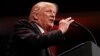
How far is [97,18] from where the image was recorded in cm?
371

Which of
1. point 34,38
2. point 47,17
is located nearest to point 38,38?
point 34,38

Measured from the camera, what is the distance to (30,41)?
164cm

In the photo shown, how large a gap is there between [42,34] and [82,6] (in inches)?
83.0

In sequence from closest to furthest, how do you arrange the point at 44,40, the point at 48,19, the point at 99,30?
the point at 44,40, the point at 48,19, the point at 99,30

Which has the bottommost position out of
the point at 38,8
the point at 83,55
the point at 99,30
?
the point at 99,30

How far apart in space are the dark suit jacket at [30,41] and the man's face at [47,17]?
0.09 meters

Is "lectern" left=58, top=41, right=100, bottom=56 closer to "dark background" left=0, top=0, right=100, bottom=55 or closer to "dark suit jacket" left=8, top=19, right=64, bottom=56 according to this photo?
"dark suit jacket" left=8, top=19, right=64, bottom=56

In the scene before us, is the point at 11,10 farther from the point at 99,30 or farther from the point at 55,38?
the point at 55,38

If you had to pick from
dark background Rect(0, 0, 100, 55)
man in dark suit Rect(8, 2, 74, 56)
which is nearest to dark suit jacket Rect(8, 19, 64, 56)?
man in dark suit Rect(8, 2, 74, 56)

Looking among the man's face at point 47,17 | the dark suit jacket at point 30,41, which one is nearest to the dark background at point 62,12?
the man's face at point 47,17

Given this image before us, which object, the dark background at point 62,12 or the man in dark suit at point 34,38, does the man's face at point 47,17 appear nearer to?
the man in dark suit at point 34,38

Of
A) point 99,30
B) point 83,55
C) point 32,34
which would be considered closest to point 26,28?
point 32,34

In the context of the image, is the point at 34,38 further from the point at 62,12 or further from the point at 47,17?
the point at 62,12

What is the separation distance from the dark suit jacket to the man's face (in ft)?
0.30
